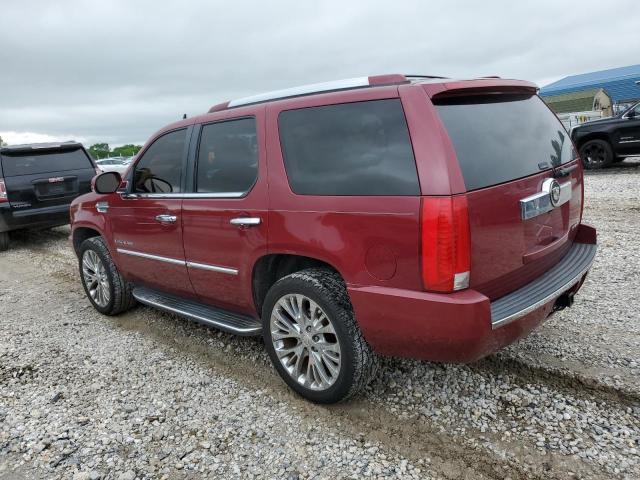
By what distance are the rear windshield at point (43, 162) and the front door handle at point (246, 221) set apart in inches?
263

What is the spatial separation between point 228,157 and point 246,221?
56 centimetres

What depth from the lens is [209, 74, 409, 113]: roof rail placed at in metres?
2.68

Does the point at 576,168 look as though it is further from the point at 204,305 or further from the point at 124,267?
the point at 124,267

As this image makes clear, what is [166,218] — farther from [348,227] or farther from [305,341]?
[348,227]

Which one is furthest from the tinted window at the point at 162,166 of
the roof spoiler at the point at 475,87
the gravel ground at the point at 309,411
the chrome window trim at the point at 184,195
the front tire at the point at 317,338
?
the roof spoiler at the point at 475,87

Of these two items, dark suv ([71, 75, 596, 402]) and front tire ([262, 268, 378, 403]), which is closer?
dark suv ([71, 75, 596, 402])

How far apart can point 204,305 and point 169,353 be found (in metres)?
0.48

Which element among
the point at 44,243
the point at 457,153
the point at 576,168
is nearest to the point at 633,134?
the point at 576,168

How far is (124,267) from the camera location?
4402 mm

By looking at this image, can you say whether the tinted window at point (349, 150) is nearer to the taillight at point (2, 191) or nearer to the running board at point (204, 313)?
the running board at point (204, 313)

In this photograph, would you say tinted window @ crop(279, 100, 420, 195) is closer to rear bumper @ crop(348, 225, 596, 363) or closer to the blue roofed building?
rear bumper @ crop(348, 225, 596, 363)

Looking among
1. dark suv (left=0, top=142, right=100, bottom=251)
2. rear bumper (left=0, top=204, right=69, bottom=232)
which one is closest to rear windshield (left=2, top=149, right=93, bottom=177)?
dark suv (left=0, top=142, right=100, bottom=251)

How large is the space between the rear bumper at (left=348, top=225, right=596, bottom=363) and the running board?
3.19 feet

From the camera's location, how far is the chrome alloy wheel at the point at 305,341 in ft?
9.16
